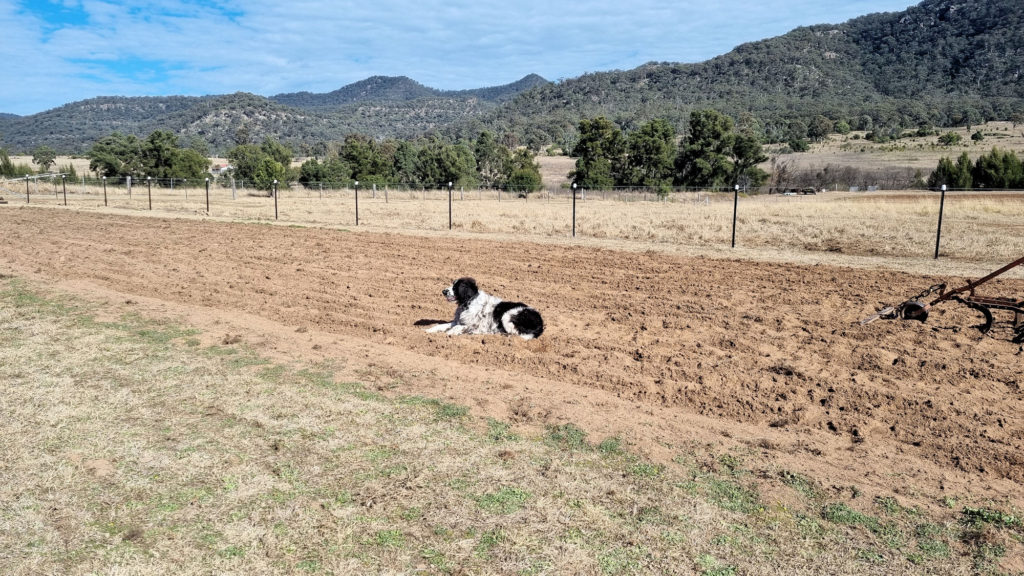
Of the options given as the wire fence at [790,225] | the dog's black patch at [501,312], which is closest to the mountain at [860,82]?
the wire fence at [790,225]

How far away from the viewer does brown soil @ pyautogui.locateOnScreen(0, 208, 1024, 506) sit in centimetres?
505

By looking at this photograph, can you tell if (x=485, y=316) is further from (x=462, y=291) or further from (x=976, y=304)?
(x=976, y=304)

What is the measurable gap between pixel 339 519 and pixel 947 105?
146636 mm

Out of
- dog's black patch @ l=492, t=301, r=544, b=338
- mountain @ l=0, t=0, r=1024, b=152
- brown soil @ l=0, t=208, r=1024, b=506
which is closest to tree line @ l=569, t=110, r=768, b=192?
brown soil @ l=0, t=208, r=1024, b=506

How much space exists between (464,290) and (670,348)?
8.66ft

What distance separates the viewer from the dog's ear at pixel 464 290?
8.12 meters

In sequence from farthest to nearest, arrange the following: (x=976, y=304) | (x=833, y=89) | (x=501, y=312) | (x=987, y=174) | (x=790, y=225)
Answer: (x=833, y=89) → (x=987, y=174) → (x=790, y=225) → (x=501, y=312) → (x=976, y=304)

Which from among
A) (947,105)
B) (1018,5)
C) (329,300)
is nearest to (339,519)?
(329,300)

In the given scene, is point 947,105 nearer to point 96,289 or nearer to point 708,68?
point 708,68

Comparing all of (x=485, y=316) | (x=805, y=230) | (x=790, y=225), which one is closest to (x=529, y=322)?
(x=485, y=316)

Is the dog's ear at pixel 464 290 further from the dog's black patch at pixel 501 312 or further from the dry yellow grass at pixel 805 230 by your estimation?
the dry yellow grass at pixel 805 230

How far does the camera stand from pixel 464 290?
26.7 feet

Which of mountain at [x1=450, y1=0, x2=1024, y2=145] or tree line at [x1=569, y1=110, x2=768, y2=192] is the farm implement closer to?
tree line at [x1=569, y1=110, x2=768, y2=192]

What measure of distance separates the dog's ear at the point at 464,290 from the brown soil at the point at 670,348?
2.02 feet
